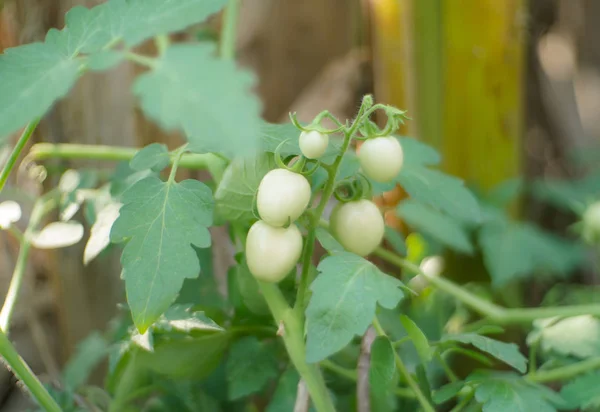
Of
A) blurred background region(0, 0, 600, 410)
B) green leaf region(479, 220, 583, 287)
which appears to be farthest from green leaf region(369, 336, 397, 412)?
green leaf region(479, 220, 583, 287)

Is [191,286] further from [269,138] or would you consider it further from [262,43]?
[262,43]

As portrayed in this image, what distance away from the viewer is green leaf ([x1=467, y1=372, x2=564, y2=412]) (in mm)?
481

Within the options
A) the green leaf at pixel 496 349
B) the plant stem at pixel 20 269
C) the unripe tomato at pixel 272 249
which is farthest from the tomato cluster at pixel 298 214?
the plant stem at pixel 20 269

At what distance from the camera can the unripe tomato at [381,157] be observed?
1.56 ft

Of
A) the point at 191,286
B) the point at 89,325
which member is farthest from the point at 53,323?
the point at 191,286

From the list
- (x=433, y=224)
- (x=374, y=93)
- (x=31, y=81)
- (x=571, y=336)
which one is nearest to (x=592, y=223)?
(x=433, y=224)

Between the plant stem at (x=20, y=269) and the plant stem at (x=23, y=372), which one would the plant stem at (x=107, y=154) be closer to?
the plant stem at (x=20, y=269)

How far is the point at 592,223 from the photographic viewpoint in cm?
98

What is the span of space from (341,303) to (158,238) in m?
0.14

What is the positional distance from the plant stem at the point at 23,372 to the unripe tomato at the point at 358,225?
26cm

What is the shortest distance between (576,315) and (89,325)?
796 mm

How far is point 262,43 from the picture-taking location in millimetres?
1565

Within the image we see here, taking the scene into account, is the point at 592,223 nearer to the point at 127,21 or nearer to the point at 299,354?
the point at 299,354

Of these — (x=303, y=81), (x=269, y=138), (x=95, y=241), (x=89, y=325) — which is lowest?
(x=89, y=325)
